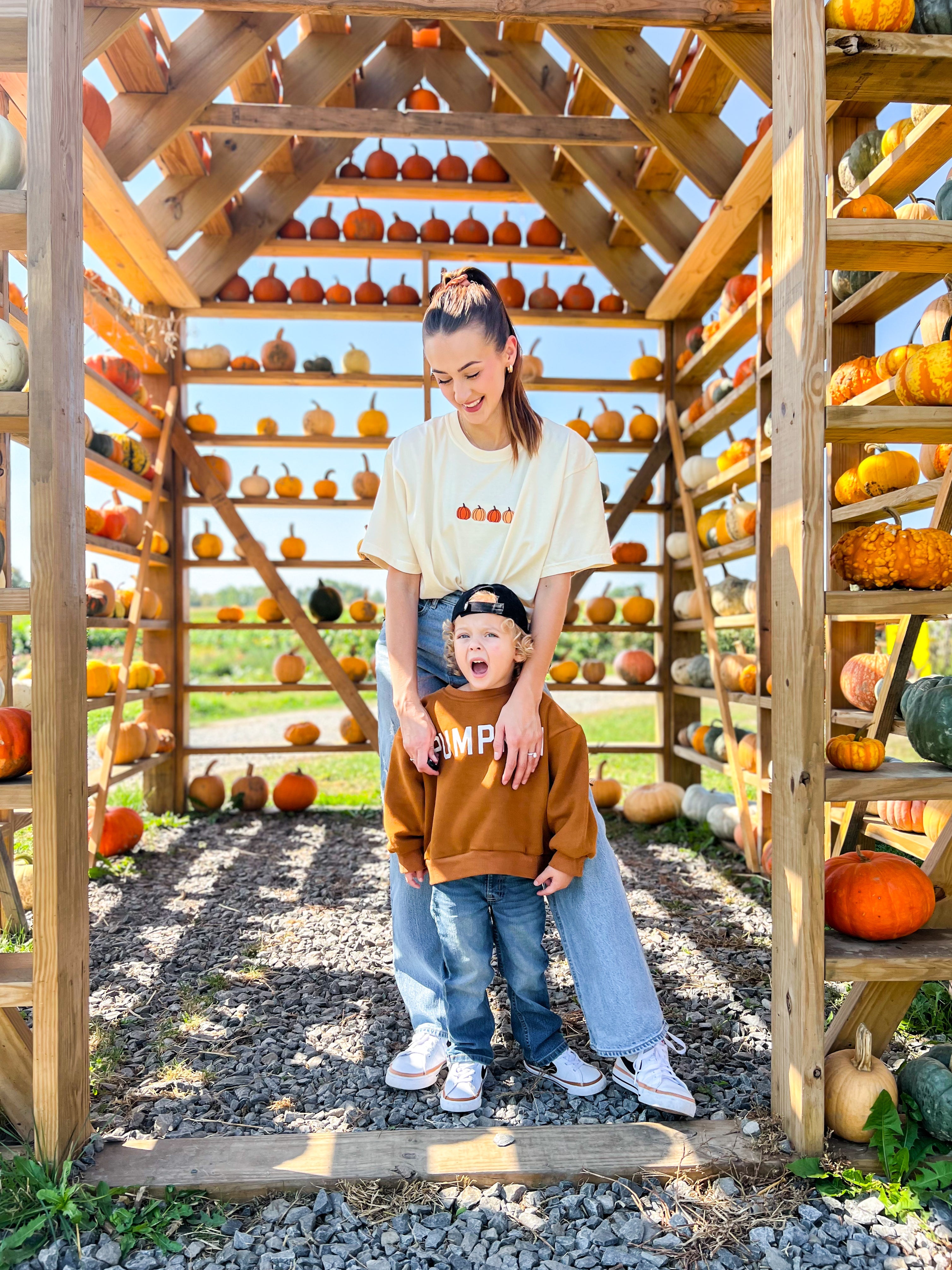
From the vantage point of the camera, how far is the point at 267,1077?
2107mm

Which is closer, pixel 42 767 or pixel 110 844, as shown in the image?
pixel 42 767

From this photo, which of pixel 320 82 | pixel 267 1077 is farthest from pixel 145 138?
pixel 267 1077

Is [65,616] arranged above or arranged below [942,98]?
below

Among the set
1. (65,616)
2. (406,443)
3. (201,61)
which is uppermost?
(201,61)

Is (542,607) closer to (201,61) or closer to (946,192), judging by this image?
(946,192)

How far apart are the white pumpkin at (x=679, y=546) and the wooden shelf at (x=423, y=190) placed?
2.29m

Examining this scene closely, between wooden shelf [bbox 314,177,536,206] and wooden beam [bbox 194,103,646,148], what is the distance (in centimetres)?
76

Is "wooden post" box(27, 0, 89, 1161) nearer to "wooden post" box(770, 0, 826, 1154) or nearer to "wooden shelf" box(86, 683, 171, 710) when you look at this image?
"wooden post" box(770, 0, 826, 1154)

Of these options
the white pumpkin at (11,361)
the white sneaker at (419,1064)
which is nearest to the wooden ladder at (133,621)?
the white sneaker at (419,1064)

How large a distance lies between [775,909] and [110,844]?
3517 mm

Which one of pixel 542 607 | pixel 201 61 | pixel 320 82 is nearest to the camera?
pixel 542 607

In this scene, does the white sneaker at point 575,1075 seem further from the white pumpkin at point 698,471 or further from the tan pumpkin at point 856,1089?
the white pumpkin at point 698,471

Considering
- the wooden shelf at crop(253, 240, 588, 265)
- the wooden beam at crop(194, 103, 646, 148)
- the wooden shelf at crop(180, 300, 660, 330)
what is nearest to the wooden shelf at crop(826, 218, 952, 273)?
the wooden beam at crop(194, 103, 646, 148)

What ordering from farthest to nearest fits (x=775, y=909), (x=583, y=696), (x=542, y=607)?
(x=583, y=696) → (x=542, y=607) → (x=775, y=909)
